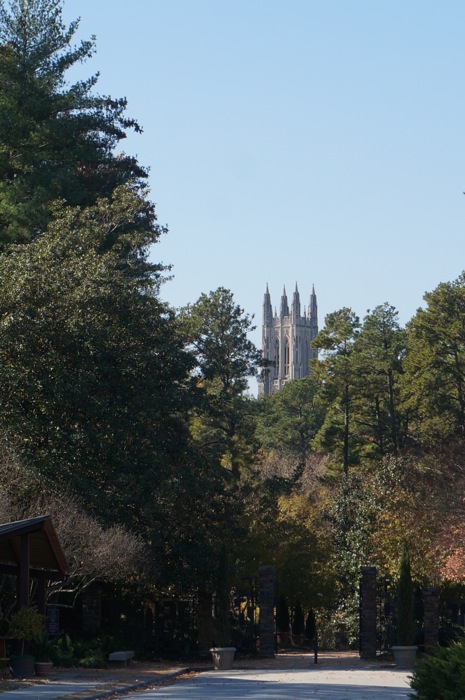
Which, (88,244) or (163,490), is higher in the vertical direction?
(88,244)

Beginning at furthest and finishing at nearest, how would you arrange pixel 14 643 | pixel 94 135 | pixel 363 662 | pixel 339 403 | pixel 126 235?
pixel 339 403, pixel 94 135, pixel 126 235, pixel 363 662, pixel 14 643

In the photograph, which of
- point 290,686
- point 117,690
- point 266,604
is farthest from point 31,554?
point 266,604

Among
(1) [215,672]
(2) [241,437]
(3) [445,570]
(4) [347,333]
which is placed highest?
(4) [347,333]

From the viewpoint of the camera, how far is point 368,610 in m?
35.8

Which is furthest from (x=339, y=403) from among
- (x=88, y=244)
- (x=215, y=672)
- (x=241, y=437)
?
(x=215, y=672)

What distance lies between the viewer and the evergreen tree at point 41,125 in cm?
4288

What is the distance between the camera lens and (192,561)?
36.5 meters

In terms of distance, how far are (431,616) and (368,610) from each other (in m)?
1.91

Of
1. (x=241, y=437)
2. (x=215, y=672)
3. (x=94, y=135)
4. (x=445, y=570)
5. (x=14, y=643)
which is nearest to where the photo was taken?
(x=14, y=643)

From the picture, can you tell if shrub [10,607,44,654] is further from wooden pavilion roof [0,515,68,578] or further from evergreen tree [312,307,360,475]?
evergreen tree [312,307,360,475]

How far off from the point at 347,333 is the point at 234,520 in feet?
110

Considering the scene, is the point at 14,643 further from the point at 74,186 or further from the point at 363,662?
the point at 74,186

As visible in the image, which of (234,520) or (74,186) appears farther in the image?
(74,186)

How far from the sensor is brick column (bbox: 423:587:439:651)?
117 feet
